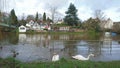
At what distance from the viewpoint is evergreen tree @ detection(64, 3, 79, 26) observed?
77.2 m

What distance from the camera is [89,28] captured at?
75188 millimetres

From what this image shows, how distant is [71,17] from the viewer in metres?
78.1

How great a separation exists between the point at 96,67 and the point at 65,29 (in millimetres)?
69554

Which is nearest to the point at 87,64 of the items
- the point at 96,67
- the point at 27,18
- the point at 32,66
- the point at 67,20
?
the point at 96,67

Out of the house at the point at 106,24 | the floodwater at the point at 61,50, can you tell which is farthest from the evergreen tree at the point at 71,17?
the floodwater at the point at 61,50

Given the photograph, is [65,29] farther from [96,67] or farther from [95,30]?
[96,67]

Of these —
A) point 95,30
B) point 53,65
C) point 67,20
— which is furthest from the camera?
point 67,20

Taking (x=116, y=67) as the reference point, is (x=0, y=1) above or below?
above

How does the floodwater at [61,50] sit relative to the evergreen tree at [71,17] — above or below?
below

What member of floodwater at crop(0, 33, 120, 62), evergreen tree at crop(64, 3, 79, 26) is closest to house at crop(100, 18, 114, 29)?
evergreen tree at crop(64, 3, 79, 26)

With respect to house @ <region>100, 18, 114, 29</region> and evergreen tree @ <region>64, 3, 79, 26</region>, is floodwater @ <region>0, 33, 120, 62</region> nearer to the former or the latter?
evergreen tree @ <region>64, 3, 79, 26</region>

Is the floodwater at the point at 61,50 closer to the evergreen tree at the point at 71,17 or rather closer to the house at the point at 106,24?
the evergreen tree at the point at 71,17

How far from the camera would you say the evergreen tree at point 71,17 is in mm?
77150

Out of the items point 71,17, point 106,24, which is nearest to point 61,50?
point 71,17
